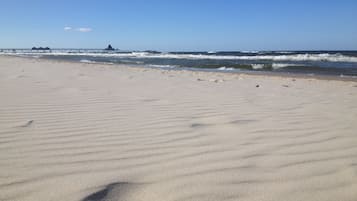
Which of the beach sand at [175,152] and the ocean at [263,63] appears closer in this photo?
the beach sand at [175,152]

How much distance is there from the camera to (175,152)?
227cm

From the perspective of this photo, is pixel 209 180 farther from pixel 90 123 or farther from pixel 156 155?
pixel 90 123

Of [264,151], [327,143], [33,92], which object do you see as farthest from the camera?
[33,92]

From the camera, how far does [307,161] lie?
2107 millimetres

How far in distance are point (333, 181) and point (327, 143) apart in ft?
2.49

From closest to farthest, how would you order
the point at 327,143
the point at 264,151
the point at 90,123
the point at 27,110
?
the point at 264,151 < the point at 327,143 < the point at 90,123 < the point at 27,110

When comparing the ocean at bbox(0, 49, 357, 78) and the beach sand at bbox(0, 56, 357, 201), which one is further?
the ocean at bbox(0, 49, 357, 78)

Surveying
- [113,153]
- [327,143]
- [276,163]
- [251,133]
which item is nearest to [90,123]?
[113,153]

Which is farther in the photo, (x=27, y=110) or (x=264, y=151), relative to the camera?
(x=27, y=110)

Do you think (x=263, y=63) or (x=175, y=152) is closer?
→ (x=175, y=152)

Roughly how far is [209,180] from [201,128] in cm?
111

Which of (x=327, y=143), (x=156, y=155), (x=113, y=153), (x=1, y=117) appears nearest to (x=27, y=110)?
(x=1, y=117)

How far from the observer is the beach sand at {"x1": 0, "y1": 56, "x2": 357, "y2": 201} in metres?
1.68

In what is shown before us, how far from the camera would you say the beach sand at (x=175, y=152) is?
1.68 metres
